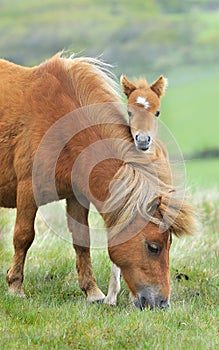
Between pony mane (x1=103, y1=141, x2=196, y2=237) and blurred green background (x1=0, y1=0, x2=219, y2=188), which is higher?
blurred green background (x1=0, y1=0, x2=219, y2=188)

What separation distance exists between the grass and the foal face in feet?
0.50

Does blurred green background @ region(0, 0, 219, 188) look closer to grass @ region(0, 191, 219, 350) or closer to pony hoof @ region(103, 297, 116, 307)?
grass @ region(0, 191, 219, 350)

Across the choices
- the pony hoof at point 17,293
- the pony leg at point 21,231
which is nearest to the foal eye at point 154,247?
the pony leg at point 21,231

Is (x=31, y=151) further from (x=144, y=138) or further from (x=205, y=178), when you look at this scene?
(x=205, y=178)

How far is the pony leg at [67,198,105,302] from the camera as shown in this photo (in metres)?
6.96

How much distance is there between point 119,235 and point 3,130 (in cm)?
142

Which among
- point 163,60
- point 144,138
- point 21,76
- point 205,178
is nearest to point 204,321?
point 144,138

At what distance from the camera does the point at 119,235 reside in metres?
6.20

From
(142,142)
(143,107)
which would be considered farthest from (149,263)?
(143,107)

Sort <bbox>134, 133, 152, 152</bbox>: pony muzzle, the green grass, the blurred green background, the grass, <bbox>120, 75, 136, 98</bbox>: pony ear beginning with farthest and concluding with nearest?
the blurred green background
the green grass
<bbox>120, 75, 136, 98</bbox>: pony ear
<bbox>134, 133, 152, 152</bbox>: pony muzzle
the grass

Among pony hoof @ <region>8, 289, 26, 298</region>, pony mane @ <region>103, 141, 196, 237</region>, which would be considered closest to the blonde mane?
pony mane @ <region>103, 141, 196, 237</region>

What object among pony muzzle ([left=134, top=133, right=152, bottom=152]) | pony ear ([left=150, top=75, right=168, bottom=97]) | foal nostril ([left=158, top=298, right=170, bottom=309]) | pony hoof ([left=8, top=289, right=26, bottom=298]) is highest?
pony ear ([left=150, top=75, right=168, bottom=97])

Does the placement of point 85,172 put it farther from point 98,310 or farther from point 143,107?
point 98,310

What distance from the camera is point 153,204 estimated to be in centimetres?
604
